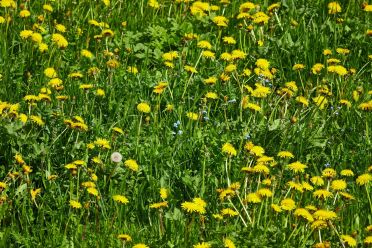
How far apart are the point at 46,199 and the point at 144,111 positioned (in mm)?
653

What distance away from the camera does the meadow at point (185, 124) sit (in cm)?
328

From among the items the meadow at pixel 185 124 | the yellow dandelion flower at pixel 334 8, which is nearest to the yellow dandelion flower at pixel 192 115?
the meadow at pixel 185 124

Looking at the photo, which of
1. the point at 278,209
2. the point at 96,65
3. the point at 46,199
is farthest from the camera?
the point at 96,65

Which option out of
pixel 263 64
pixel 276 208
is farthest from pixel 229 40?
pixel 276 208

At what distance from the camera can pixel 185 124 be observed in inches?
161

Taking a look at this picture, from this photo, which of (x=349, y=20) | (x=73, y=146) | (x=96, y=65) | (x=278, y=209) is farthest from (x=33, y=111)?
(x=349, y=20)

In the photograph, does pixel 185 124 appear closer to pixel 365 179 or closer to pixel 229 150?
pixel 229 150

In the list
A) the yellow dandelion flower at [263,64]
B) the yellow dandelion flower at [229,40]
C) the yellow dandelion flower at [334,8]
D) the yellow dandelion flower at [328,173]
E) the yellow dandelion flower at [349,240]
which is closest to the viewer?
the yellow dandelion flower at [349,240]

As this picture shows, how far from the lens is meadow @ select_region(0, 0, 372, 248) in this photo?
3.28 metres

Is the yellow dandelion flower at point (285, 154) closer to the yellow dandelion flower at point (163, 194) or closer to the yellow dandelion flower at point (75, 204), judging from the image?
the yellow dandelion flower at point (163, 194)

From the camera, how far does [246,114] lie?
4180 millimetres

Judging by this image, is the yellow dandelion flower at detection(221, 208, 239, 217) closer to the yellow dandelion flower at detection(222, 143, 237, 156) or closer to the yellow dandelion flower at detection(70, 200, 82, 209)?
the yellow dandelion flower at detection(222, 143, 237, 156)

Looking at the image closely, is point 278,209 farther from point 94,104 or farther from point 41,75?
point 41,75

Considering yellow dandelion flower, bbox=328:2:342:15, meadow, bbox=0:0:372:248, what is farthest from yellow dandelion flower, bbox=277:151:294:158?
yellow dandelion flower, bbox=328:2:342:15
